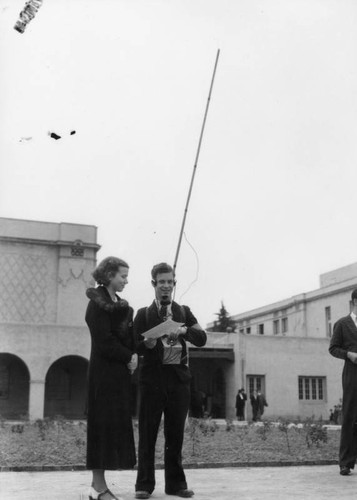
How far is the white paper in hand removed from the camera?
5426mm

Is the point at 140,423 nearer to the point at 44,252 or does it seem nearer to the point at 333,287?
the point at 44,252

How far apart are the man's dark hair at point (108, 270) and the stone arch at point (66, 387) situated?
99.2ft

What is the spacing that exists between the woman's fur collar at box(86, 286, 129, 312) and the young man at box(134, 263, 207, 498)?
37 centimetres

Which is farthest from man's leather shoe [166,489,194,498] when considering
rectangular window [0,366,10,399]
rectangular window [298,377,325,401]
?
rectangular window [298,377,325,401]

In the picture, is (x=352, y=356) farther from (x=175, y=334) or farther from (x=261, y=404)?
(x=261, y=404)

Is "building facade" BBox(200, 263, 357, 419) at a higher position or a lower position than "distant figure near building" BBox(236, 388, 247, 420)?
higher

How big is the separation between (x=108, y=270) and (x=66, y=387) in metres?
31.4

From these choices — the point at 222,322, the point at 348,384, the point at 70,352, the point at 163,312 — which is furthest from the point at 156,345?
the point at 222,322

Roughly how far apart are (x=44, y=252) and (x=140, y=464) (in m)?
35.2

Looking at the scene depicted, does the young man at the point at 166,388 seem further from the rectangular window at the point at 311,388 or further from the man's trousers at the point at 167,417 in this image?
the rectangular window at the point at 311,388

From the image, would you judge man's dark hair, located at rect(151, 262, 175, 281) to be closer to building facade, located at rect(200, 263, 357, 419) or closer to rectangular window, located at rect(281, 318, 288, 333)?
building facade, located at rect(200, 263, 357, 419)

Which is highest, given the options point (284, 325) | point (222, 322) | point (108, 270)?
point (222, 322)

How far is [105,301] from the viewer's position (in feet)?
17.9

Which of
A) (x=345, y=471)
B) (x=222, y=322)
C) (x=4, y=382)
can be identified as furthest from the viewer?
(x=222, y=322)
